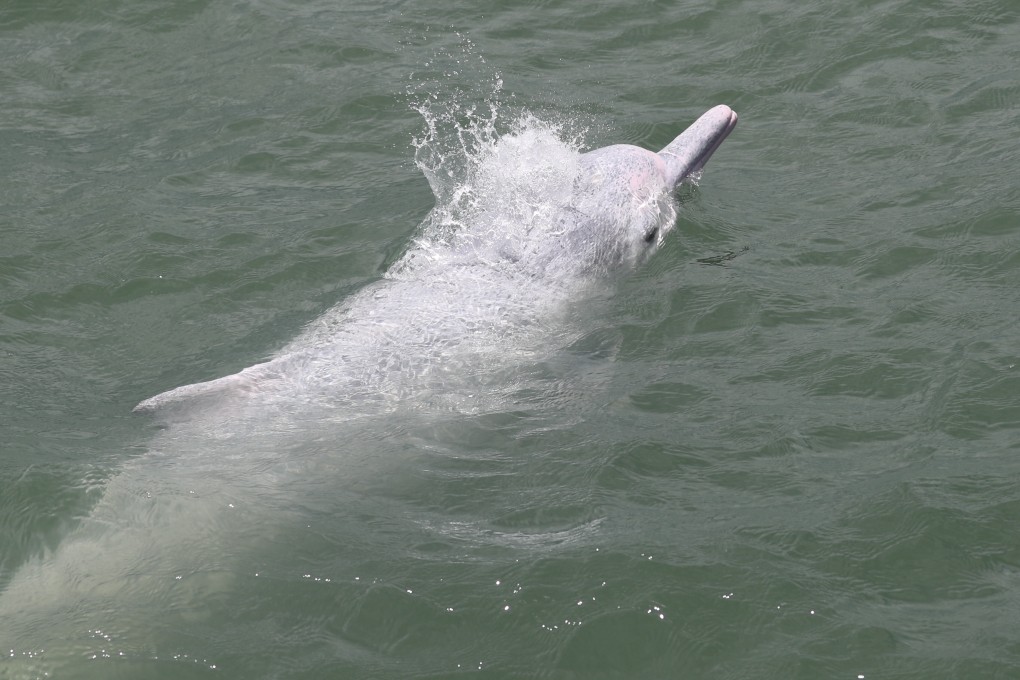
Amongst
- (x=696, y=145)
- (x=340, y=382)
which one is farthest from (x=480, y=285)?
(x=696, y=145)

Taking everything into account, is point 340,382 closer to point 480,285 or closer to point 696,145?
point 480,285

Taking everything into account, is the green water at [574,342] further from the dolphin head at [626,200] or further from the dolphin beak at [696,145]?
the dolphin beak at [696,145]

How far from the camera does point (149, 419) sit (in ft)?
27.0

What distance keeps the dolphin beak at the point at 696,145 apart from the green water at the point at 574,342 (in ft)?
1.19

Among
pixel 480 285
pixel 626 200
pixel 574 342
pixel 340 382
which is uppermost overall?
pixel 626 200

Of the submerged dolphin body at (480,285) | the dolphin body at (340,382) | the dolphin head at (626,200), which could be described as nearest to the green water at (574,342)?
the dolphin body at (340,382)

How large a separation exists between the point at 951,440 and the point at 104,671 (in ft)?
16.8

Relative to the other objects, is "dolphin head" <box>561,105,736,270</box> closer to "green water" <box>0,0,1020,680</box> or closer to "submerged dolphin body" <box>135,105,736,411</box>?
"submerged dolphin body" <box>135,105,736,411</box>

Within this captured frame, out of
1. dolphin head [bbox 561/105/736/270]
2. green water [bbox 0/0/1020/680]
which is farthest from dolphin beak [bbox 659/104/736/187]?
green water [bbox 0/0/1020/680]

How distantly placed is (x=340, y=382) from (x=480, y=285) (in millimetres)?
1498

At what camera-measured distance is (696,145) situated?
10.7 meters

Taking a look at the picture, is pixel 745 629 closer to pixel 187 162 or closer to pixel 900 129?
pixel 900 129

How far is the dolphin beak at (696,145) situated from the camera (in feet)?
34.9

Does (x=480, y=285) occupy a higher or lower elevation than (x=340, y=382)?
higher
